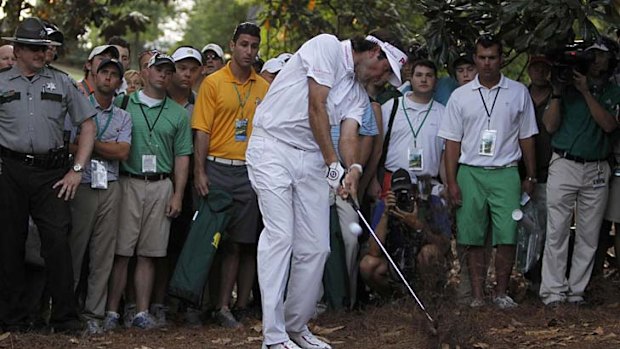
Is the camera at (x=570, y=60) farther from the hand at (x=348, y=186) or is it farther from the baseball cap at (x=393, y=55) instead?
the hand at (x=348, y=186)

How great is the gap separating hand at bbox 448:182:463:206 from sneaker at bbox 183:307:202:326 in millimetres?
2288

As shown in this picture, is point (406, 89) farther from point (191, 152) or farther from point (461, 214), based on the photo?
point (191, 152)

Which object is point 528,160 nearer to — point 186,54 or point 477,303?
point 477,303

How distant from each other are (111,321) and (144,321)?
0.83 feet

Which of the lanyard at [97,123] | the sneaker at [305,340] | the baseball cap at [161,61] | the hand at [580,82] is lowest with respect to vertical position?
the sneaker at [305,340]

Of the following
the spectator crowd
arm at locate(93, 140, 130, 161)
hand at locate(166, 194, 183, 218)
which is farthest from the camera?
hand at locate(166, 194, 183, 218)

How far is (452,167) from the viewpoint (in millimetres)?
9539

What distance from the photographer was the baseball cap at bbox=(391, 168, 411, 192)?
9.28 metres

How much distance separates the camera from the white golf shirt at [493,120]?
9.41m

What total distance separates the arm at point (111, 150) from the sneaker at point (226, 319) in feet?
4.82

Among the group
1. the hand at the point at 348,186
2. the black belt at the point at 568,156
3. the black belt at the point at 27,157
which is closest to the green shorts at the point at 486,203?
the black belt at the point at 568,156

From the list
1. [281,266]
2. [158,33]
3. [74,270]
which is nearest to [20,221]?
[74,270]

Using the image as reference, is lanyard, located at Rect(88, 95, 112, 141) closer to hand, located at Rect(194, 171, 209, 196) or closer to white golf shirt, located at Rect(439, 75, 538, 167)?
hand, located at Rect(194, 171, 209, 196)

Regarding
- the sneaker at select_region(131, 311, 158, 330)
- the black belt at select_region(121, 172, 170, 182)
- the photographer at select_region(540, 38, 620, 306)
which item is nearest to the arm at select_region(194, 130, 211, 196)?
the black belt at select_region(121, 172, 170, 182)
